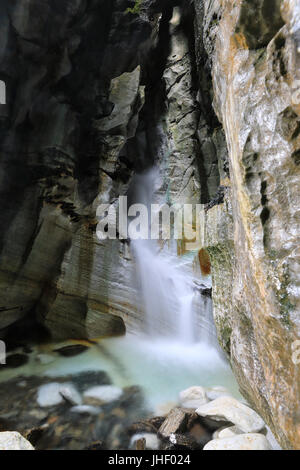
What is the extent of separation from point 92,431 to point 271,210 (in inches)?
153

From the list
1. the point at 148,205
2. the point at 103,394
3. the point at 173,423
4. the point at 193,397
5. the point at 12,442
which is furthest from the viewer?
the point at 148,205

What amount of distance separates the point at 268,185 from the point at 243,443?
2.70 m

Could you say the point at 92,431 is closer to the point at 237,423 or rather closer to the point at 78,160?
the point at 237,423

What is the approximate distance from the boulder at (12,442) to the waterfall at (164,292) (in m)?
4.36

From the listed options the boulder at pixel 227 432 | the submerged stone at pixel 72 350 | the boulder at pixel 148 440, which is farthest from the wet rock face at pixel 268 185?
the submerged stone at pixel 72 350

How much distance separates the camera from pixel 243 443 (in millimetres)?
2965

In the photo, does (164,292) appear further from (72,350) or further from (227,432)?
(227,432)

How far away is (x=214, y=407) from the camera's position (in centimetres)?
395

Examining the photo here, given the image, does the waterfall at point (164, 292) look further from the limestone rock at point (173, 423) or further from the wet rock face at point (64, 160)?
the limestone rock at point (173, 423)

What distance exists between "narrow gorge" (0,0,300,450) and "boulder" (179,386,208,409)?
5 cm

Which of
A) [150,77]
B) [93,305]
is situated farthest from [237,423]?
[150,77]

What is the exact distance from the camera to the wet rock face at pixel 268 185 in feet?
8.16

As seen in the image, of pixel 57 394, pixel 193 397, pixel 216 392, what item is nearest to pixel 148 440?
pixel 193 397

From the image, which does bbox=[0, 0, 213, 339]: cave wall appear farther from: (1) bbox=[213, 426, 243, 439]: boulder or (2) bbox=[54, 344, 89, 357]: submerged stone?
(1) bbox=[213, 426, 243, 439]: boulder
